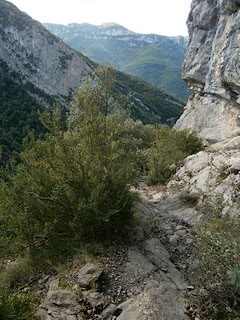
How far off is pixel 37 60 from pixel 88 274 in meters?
82.1

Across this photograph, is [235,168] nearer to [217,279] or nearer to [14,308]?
[217,279]

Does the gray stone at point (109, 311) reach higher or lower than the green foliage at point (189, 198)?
lower

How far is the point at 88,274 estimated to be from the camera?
11.7 feet

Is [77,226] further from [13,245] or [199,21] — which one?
[199,21]

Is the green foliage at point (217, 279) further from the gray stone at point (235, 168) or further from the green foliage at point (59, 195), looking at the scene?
the gray stone at point (235, 168)

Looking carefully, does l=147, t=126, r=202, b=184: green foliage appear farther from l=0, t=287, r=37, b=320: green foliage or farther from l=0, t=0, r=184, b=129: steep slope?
l=0, t=0, r=184, b=129: steep slope

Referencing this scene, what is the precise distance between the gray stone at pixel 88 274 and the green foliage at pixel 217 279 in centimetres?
143

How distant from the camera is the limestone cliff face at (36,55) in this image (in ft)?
226

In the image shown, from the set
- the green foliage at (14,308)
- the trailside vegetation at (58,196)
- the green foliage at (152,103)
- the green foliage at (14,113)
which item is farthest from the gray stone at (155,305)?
the green foliage at (152,103)

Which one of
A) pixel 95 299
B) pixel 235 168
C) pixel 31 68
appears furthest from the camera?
pixel 31 68

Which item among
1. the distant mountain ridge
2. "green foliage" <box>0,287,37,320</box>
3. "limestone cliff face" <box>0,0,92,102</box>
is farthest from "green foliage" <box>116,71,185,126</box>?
"green foliage" <box>0,287,37,320</box>

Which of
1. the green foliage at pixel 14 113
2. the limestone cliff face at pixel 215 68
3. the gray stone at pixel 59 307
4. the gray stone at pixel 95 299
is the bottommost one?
the green foliage at pixel 14 113

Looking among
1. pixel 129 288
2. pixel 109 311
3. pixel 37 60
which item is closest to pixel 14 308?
pixel 109 311

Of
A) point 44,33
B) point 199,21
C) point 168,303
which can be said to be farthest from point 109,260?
point 44,33
